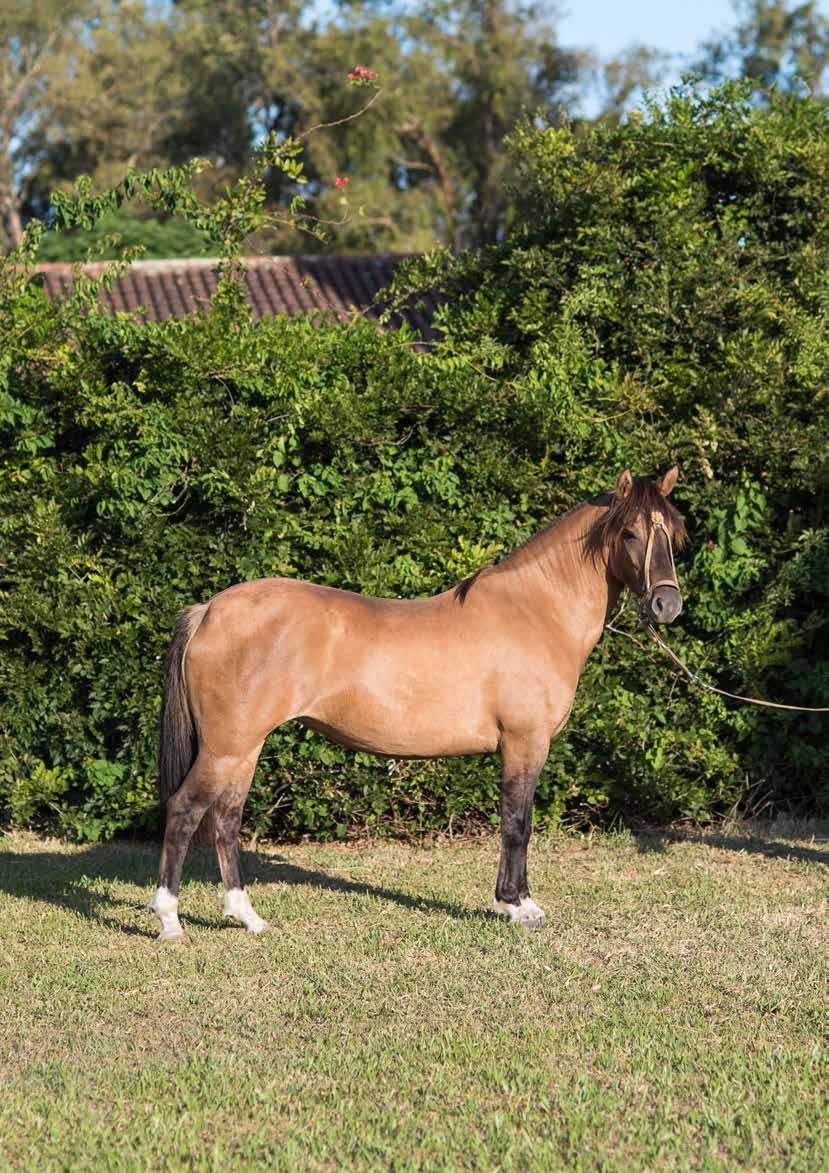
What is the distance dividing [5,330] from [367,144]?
28.3 metres

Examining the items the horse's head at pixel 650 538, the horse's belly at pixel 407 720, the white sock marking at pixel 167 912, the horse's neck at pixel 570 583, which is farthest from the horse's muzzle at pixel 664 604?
the white sock marking at pixel 167 912

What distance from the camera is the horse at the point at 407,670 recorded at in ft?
18.7

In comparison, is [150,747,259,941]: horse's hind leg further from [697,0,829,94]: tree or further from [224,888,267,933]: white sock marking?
[697,0,829,94]: tree

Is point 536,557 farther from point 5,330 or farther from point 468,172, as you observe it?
point 468,172

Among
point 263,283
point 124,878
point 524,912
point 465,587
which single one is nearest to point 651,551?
point 465,587

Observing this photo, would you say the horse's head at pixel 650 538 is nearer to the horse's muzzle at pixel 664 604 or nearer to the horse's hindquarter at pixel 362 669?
the horse's muzzle at pixel 664 604

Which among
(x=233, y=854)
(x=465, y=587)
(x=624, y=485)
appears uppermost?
(x=624, y=485)

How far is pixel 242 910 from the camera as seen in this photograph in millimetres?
5863

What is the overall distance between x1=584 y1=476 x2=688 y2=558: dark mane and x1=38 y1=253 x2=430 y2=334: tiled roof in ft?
49.3

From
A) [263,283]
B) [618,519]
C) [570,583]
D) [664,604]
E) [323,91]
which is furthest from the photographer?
[323,91]

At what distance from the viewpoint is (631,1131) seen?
366 cm

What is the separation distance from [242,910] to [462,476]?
327 centimetres

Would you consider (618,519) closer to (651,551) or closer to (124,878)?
(651,551)

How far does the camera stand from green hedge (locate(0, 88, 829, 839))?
7.56 metres
